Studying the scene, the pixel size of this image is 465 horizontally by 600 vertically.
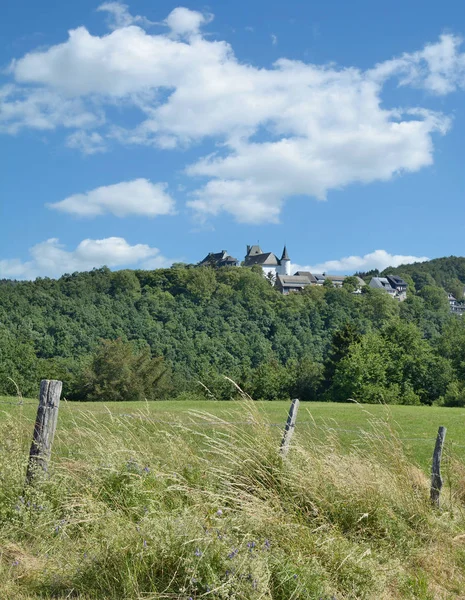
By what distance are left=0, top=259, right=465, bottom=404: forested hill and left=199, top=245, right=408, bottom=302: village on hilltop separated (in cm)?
3219

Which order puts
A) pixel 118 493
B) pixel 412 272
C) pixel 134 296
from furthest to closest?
pixel 412 272
pixel 134 296
pixel 118 493

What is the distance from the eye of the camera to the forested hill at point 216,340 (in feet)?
170

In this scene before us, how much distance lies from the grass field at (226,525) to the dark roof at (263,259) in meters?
166

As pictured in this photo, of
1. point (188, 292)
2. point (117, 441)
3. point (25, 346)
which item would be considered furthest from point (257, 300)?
point (117, 441)

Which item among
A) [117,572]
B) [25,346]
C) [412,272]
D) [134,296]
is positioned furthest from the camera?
[412,272]

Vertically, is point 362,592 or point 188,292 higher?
point 188,292

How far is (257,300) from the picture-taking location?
98875 millimetres

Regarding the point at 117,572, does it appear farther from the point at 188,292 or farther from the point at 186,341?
the point at 188,292

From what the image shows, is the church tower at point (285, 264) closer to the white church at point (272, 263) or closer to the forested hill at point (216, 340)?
the white church at point (272, 263)

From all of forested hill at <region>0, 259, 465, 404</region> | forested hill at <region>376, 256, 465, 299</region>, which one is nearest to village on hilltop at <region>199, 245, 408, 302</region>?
forested hill at <region>376, 256, 465, 299</region>

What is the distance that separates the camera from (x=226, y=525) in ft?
14.3

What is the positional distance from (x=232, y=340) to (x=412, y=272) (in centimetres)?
11980

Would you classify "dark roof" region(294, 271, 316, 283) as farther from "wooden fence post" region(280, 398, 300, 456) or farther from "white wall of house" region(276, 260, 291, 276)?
"wooden fence post" region(280, 398, 300, 456)

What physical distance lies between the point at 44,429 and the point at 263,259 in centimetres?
16802
